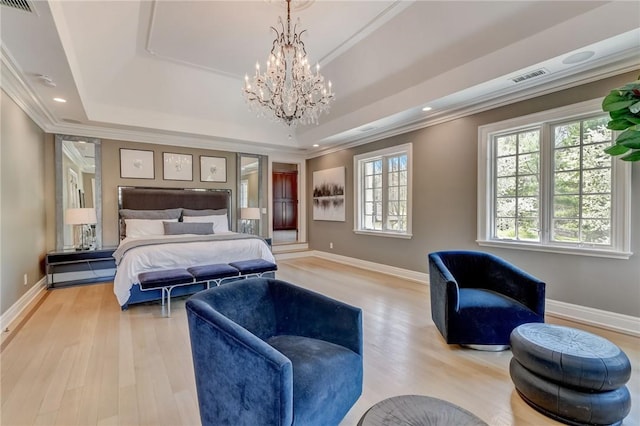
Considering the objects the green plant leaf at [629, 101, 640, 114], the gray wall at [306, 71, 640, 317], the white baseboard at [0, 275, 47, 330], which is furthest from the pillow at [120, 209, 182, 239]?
the green plant leaf at [629, 101, 640, 114]

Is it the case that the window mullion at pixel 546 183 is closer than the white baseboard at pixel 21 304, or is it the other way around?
the white baseboard at pixel 21 304

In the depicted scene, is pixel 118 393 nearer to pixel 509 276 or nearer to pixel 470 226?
pixel 509 276

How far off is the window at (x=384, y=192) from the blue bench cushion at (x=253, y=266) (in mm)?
2482

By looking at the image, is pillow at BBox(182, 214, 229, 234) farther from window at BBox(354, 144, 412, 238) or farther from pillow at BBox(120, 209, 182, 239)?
window at BBox(354, 144, 412, 238)

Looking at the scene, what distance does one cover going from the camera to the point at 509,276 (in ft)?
9.39

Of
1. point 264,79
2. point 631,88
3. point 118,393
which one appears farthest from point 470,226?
point 118,393

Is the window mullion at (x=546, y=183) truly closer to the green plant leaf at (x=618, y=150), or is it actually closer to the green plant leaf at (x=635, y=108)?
the green plant leaf at (x=618, y=150)

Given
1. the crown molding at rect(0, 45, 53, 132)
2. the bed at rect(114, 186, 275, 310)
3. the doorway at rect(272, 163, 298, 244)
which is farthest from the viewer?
the doorway at rect(272, 163, 298, 244)

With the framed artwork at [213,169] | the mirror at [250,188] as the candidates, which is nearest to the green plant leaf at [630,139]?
the mirror at [250,188]

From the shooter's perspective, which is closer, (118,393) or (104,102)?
(118,393)

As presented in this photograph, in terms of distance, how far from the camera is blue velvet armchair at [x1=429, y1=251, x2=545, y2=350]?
102 inches

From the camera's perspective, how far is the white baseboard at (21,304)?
3.20m

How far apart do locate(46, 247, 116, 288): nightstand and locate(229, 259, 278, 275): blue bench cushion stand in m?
2.39

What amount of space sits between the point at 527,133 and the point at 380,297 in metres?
2.89
